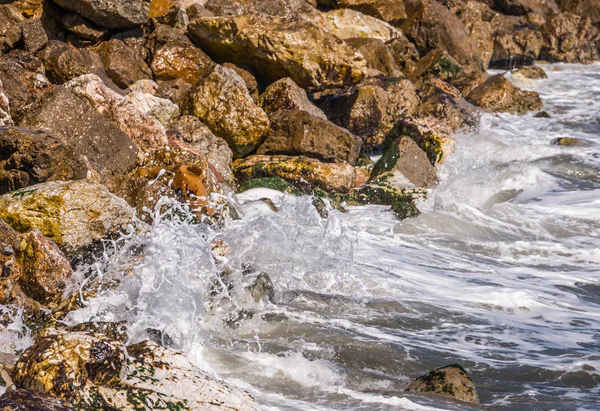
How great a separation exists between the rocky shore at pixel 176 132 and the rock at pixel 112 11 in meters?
0.03

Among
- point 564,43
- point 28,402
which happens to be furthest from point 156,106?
point 564,43

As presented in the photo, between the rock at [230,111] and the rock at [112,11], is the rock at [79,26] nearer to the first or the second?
the rock at [112,11]

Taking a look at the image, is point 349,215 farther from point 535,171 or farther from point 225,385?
point 225,385

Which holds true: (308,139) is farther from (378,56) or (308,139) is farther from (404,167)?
(378,56)

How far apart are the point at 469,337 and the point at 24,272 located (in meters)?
3.11

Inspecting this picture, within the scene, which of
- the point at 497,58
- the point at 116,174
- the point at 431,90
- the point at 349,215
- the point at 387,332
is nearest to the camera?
the point at 387,332

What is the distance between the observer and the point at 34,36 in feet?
33.2

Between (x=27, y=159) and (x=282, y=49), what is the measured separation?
5571 mm

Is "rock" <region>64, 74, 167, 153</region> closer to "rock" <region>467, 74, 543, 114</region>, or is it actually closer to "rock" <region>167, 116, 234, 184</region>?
"rock" <region>167, 116, 234, 184</region>

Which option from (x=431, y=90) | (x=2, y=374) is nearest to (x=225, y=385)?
(x=2, y=374)

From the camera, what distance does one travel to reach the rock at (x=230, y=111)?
981 cm

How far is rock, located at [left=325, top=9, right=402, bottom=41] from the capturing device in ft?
50.0

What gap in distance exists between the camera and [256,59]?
37.8 feet

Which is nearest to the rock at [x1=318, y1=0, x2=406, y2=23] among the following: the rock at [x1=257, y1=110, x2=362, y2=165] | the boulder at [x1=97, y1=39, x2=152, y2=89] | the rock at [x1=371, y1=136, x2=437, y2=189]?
the boulder at [x1=97, y1=39, x2=152, y2=89]
